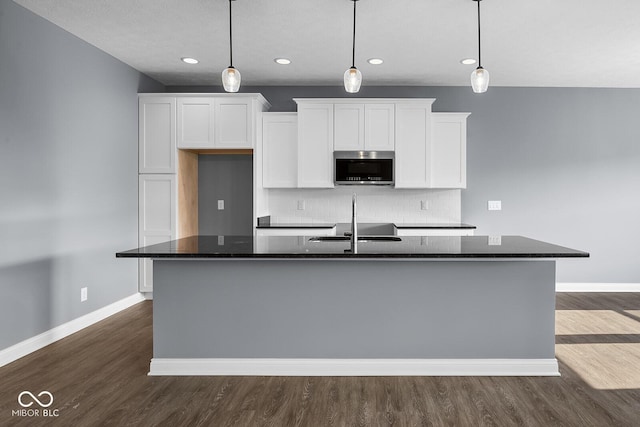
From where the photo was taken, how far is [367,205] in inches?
210

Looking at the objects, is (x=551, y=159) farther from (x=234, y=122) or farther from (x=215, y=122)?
(x=215, y=122)

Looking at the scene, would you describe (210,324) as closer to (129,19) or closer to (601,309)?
(129,19)

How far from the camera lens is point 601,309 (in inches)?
175

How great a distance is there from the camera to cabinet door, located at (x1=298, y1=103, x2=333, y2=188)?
193 inches

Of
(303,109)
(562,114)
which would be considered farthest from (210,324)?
(562,114)

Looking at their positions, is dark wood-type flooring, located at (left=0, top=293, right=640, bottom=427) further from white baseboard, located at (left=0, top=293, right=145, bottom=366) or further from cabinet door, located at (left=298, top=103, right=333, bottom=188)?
cabinet door, located at (left=298, top=103, right=333, bottom=188)

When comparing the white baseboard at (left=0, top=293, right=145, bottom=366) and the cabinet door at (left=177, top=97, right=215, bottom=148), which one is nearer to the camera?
the white baseboard at (left=0, top=293, right=145, bottom=366)

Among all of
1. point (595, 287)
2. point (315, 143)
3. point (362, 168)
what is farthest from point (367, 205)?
point (595, 287)

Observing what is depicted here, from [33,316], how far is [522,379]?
11.7 ft

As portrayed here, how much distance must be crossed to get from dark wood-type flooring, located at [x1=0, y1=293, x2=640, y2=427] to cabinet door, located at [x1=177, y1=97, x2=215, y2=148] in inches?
94.4

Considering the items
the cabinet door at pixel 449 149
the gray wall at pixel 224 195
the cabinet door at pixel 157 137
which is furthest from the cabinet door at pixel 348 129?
the cabinet door at pixel 157 137

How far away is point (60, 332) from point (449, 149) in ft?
14.2

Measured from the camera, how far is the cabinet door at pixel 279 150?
496 cm

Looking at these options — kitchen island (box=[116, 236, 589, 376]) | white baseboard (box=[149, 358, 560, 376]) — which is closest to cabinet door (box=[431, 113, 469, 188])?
kitchen island (box=[116, 236, 589, 376])
